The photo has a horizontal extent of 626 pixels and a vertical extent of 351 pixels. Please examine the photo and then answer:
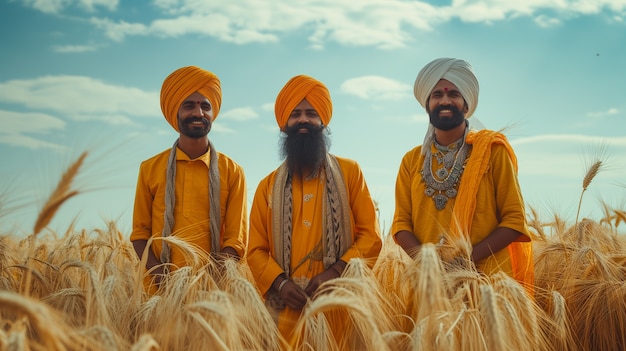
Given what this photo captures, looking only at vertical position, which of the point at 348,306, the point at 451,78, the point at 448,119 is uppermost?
the point at 451,78

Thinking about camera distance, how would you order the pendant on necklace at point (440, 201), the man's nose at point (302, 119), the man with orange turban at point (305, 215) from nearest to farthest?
the pendant on necklace at point (440, 201), the man with orange turban at point (305, 215), the man's nose at point (302, 119)

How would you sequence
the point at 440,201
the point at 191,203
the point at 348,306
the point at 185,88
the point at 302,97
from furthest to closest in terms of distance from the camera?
1. the point at 185,88
2. the point at 191,203
3. the point at 302,97
4. the point at 440,201
5. the point at 348,306

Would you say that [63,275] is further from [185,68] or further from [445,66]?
[445,66]

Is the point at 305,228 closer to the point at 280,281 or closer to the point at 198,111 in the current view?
the point at 280,281

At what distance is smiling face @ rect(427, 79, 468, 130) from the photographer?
3494 millimetres

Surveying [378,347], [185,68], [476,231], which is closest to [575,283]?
[476,231]

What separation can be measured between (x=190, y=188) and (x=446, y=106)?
1.77 metres

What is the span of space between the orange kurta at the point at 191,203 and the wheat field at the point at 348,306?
0.90ft

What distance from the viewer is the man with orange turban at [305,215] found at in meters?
3.53

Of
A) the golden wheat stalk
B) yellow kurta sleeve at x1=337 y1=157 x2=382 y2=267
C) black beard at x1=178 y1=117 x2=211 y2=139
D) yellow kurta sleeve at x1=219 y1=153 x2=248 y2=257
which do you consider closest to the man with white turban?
yellow kurta sleeve at x1=337 y1=157 x2=382 y2=267

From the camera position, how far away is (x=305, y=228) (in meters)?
3.65

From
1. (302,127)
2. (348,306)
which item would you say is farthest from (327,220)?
(348,306)

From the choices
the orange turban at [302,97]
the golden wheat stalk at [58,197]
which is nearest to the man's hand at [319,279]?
the orange turban at [302,97]

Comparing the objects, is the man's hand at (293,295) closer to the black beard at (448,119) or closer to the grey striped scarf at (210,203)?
the grey striped scarf at (210,203)
